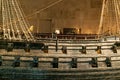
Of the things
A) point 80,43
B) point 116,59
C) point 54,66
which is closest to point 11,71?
point 54,66

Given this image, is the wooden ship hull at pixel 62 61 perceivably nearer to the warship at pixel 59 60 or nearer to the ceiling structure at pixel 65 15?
the warship at pixel 59 60

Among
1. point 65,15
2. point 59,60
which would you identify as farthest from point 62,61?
point 65,15

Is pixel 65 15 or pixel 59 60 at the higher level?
pixel 65 15

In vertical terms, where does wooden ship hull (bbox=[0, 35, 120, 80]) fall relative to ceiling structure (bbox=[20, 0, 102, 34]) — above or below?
below

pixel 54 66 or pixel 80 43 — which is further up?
pixel 80 43

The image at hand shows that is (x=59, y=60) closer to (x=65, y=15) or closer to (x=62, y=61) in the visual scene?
(x=62, y=61)

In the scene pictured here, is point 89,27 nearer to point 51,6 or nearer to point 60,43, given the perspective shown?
point 51,6

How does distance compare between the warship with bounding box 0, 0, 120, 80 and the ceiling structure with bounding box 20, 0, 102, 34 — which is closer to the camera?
the warship with bounding box 0, 0, 120, 80

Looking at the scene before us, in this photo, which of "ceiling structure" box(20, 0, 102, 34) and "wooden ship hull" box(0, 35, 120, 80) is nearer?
"wooden ship hull" box(0, 35, 120, 80)

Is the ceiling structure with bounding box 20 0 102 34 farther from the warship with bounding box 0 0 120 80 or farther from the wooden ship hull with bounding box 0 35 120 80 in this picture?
the wooden ship hull with bounding box 0 35 120 80

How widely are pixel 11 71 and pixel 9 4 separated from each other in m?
3.13

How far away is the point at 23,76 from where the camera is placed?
7.38 metres

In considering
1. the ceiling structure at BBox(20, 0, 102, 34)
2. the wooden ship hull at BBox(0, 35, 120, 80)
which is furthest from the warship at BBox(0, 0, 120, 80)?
the ceiling structure at BBox(20, 0, 102, 34)

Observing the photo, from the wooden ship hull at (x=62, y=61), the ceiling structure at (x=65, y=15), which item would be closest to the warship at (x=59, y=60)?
the wooden ship hull at (x=62, y=61)
